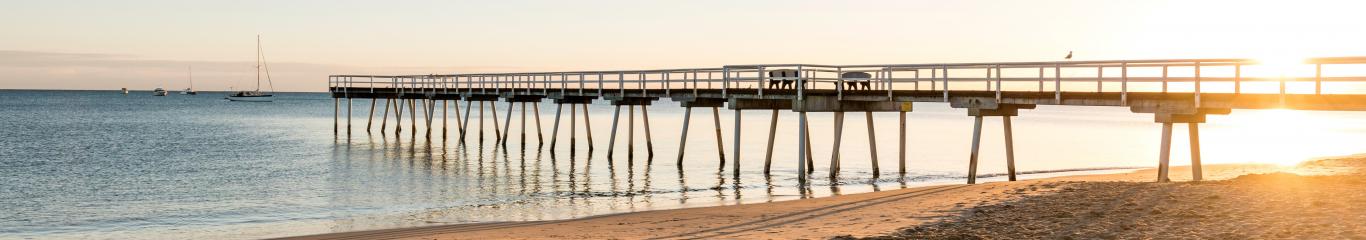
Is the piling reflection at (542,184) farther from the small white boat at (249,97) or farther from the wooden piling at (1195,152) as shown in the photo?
the small white boat at (249,97)

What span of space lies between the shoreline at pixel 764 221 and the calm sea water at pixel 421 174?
210cm

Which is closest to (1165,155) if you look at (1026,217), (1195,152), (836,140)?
(1195,152)

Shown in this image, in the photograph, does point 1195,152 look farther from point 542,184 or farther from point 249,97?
point 249,97

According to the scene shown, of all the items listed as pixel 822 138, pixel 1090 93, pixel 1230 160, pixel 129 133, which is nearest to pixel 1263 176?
pixel 1090 93

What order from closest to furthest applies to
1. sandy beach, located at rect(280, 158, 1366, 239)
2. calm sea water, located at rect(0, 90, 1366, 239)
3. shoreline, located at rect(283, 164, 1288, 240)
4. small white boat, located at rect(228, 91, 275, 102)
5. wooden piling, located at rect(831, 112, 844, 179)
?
1. sandy beach, located at rect(280, 158, 1366, 239)
2. shoreline, located at rect(283, 164, 1288, 240)
3. calm sea water, located at rect(0, 90, 1366, 239)
4. wooden piling, located at rect(831, 112, 844, 179)
5. small white boat, located at rect(228, 91, 275, 102)

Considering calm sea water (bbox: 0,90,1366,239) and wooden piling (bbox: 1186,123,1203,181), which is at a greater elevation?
wooden piling (bbox: 1186,123,1203,181)

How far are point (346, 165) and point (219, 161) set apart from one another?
492 cm

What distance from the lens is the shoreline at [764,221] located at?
15711mm

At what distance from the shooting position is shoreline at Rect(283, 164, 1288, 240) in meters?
15.7

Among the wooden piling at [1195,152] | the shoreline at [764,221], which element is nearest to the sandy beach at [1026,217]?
the shoreline at [764,221]

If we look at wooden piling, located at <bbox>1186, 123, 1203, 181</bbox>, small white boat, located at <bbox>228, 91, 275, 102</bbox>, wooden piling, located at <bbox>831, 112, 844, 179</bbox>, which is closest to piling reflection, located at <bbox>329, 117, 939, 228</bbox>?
wooden piling, located at <bbox>831, 112, 844, 179</bbox>

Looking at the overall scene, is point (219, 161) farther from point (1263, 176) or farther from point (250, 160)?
point (1263, 176)

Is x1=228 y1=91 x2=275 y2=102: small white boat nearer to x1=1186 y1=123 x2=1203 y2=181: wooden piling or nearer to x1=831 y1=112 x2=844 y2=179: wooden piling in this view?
x1=831 y1=112 x2=844 y2=179: wooden piling

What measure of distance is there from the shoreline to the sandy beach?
0.02 meters
